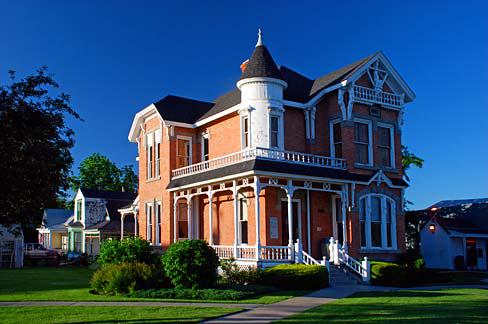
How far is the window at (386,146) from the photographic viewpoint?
98.9 ft

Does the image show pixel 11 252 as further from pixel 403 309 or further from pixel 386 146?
pixel 403 309

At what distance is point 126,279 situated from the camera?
19.6 metres

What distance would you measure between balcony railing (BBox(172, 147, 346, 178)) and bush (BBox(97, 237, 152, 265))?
240 inches

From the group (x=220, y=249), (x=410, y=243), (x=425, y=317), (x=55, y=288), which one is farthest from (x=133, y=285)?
(x=410, y=243)

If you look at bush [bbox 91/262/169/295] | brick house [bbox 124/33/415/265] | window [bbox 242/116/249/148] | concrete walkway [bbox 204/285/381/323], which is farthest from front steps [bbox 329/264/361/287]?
window [bbox 242/116/249/148]

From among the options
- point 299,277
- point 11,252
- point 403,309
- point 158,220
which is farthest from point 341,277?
point 11,252

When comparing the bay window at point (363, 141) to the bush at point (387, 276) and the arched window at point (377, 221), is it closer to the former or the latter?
the arched window at point (377, 221)

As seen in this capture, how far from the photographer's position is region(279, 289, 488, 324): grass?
13523 millimetres

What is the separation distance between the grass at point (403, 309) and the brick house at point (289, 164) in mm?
6180

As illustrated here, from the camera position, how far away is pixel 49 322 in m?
13.2

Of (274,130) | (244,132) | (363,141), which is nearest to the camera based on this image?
→ (274,130)

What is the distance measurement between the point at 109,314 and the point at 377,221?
58.4 ft

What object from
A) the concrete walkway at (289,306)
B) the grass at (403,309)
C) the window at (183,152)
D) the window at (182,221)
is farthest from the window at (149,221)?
the grass at (403,309)

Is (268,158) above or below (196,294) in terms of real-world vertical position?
above
